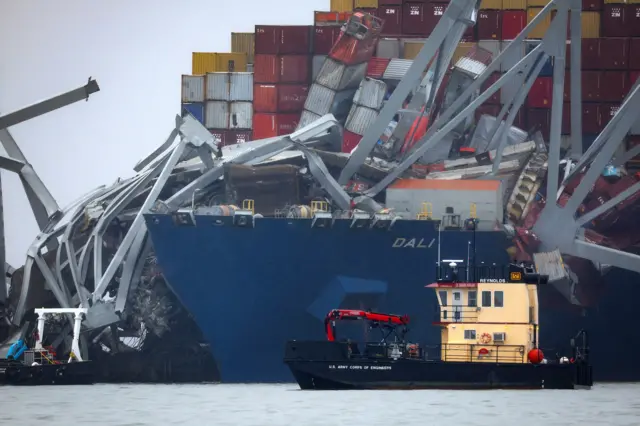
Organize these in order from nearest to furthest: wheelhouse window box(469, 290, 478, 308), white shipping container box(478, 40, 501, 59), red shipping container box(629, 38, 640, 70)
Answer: wheelhouse window box(469, 290, 478, 308) → red shipping container box(629, 38, 640, 70) → white shipping container box(478, 40, 501, 59)

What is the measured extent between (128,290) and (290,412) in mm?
18191

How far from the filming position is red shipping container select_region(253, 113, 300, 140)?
72875mm

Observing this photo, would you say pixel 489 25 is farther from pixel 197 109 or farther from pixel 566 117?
pixel 197 109

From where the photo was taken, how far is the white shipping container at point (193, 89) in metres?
76.6

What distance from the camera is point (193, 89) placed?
76.9 metres

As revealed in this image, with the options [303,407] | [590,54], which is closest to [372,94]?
[590,54]

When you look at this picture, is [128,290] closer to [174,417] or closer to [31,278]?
[31,278]

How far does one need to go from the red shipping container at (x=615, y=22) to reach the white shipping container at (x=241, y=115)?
1662cm

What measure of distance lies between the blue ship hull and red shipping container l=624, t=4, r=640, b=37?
18.4 meters

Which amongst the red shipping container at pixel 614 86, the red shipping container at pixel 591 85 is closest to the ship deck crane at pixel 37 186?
the red shipping container at pixel 591 85

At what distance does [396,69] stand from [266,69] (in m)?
5.95

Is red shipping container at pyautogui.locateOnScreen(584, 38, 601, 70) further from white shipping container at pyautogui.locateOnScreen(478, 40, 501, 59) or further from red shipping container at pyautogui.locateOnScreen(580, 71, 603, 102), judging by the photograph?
white shipping container at pyautogui.locateOnScreen(478, 40, 501, 59)

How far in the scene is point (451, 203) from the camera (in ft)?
209

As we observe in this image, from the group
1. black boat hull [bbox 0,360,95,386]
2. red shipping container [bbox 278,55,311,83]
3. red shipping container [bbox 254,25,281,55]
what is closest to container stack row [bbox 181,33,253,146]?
red shipping container [bbox 254,25,281,55]
